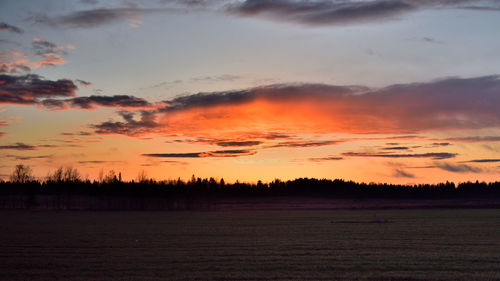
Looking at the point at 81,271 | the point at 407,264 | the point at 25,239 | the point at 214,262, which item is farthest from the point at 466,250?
the point at 25,239

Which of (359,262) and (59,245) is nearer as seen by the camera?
(359,262)

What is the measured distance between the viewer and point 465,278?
25000 millimetres

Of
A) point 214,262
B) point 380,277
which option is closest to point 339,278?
point 380,277

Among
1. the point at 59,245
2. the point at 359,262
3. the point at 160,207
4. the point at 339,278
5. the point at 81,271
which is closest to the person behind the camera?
the point at 339,278

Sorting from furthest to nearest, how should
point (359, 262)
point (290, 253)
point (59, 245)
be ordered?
point (59, 245) → point (290, 253) → point (359, 262)

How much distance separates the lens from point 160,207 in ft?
618

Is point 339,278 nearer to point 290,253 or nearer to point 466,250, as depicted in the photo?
point 290,253

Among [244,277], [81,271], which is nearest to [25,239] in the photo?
[81,271]

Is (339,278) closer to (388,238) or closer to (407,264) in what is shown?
(407,264)

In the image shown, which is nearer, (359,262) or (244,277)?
(244,277)

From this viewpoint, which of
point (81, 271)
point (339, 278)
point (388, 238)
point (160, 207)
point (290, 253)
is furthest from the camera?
point (160, 207)

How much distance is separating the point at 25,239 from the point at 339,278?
114 feet

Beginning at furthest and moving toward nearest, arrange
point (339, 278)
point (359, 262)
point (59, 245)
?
point (59, 245) → point (359, 262) → point (339, 278)

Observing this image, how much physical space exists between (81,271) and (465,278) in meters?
19.8
